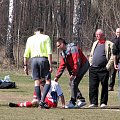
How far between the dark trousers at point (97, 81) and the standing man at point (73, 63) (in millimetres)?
326

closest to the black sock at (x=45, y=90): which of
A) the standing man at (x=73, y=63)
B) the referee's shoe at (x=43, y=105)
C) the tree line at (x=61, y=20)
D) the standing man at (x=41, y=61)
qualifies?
the standing man at (x=41, y=61)

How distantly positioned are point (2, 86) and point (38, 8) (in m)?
43.5

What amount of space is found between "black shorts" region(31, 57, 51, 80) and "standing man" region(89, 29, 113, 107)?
1.43 m

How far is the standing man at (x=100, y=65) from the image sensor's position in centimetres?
1373

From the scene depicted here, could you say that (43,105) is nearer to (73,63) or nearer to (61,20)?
(73,63)

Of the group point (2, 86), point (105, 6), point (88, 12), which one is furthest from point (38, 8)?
point (2, 86)

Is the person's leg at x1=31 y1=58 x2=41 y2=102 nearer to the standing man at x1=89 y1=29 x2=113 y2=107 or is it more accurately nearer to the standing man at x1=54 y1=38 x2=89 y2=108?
the standing man at x1=54 y1=38 x2=89 y2=108

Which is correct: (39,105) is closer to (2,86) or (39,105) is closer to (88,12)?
(2,86)

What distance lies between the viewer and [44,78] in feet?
43.6

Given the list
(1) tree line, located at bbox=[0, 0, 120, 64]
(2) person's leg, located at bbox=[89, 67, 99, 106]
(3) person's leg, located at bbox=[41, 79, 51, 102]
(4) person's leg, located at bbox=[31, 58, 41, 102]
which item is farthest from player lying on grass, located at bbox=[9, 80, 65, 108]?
(1) tree line, located at bbox=[0, 0, 120, 64]

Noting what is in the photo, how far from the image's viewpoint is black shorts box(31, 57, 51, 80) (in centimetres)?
1298

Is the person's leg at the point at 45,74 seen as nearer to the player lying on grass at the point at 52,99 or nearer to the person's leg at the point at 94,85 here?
the player lying on grass at the point at 52,99

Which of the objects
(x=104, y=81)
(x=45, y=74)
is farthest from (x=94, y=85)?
(x=45, y=74)

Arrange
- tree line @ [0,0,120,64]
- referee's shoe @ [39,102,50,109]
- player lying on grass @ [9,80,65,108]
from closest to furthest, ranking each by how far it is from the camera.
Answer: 1. referee's shoe @ [39,102,50,109]
2. player lying on grass @ [9,80,65,108]
3. tree line @ [0,0,120,64]
